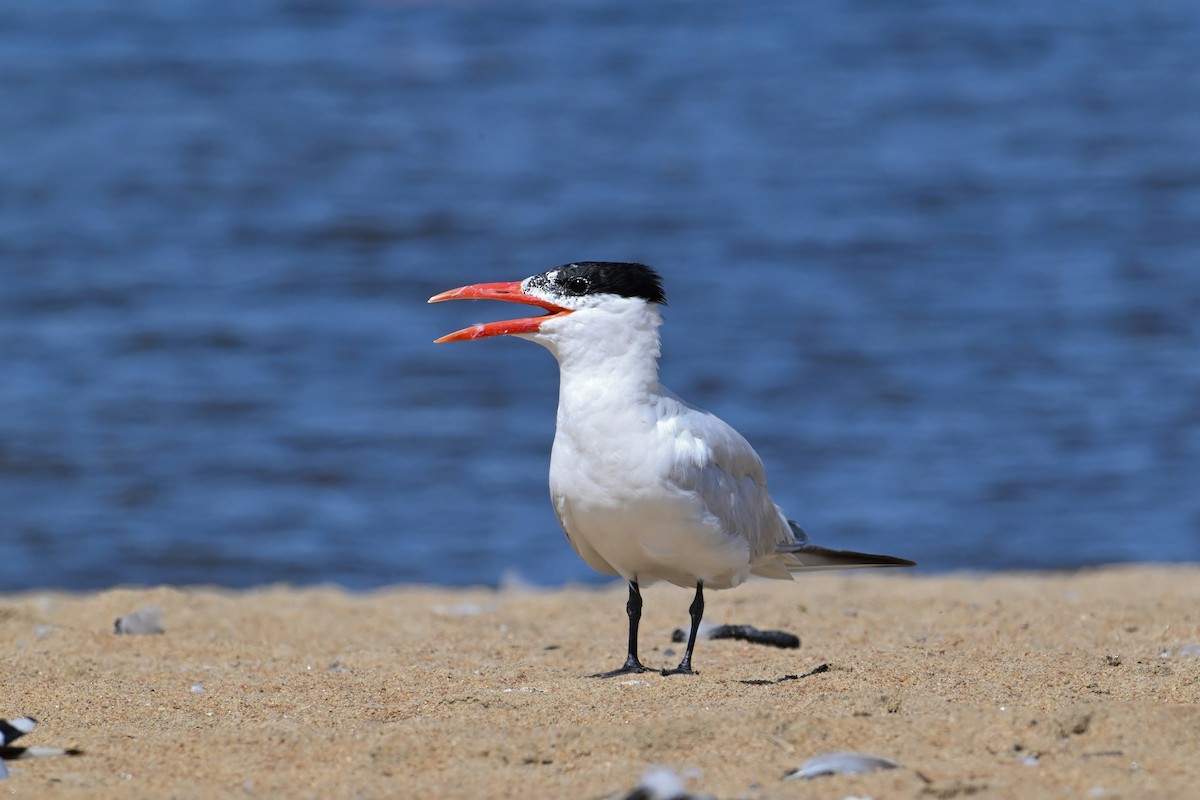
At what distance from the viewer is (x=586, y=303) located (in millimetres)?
4777

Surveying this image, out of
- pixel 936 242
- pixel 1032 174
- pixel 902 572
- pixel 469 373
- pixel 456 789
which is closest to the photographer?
pixel 456 789

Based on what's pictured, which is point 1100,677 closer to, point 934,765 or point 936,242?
point 934,765

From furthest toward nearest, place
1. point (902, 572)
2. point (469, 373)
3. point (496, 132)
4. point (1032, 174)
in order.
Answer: point (496, 132) → point (1032, 174) → point (469, 373) → point (902, 572)

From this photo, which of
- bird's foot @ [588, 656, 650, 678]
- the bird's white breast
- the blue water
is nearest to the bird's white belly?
the bird's white breast

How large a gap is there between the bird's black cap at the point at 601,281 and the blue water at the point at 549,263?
4.48 metres

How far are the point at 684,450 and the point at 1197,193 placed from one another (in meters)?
12.4

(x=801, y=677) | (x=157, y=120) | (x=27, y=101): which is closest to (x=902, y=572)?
(x=801, y=677)

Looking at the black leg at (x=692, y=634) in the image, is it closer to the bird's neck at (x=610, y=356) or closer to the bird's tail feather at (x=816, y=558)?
the bird's tail feather at (x=816, y=558)

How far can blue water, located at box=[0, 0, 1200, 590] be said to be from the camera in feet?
32.7

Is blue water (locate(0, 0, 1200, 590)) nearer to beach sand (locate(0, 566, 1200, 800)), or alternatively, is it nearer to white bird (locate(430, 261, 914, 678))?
beach sand (locate(0, 566, 1200, 800))

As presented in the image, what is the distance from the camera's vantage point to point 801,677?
4.61 m

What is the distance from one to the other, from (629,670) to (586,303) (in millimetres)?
1116

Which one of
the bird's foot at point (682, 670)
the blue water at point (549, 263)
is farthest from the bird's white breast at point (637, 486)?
the blue water at point (549, 263)

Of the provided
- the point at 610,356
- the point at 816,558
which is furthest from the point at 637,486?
the point at 816,558
